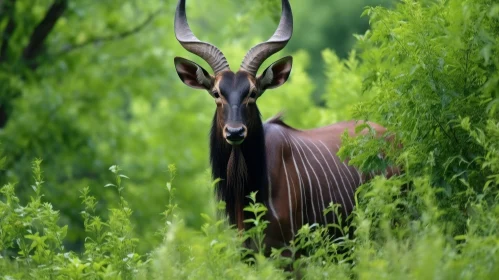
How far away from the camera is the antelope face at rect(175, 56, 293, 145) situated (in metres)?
9.12

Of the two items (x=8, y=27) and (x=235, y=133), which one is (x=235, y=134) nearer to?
(x=235, y=133)

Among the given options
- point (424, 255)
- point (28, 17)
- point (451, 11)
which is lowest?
point (424, 255)

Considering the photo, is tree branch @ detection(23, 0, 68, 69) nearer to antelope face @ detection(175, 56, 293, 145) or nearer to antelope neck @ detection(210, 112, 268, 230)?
antelope face @ detection(175, 56, 293, 145)

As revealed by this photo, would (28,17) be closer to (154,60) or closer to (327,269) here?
(154,60)

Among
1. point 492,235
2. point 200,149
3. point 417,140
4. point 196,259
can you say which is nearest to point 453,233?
point 417,140

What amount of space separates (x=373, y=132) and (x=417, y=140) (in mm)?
423

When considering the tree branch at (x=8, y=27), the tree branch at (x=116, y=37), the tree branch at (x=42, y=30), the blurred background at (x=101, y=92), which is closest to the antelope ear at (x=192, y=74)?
the blurred background at (x=101, y=92)

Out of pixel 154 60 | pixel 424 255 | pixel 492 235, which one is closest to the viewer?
pixel 424 255

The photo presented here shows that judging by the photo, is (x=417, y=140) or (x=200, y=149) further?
(x=200, y=149)

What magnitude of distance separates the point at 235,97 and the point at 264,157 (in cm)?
61

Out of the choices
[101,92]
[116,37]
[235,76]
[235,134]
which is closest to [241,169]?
[235,134]

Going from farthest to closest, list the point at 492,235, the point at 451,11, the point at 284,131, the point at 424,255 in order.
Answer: the point at 284,131 < the point at 451,11 < the point at 492,235 < the point at 424,255

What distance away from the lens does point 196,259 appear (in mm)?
6859

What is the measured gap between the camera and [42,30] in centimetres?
1919
